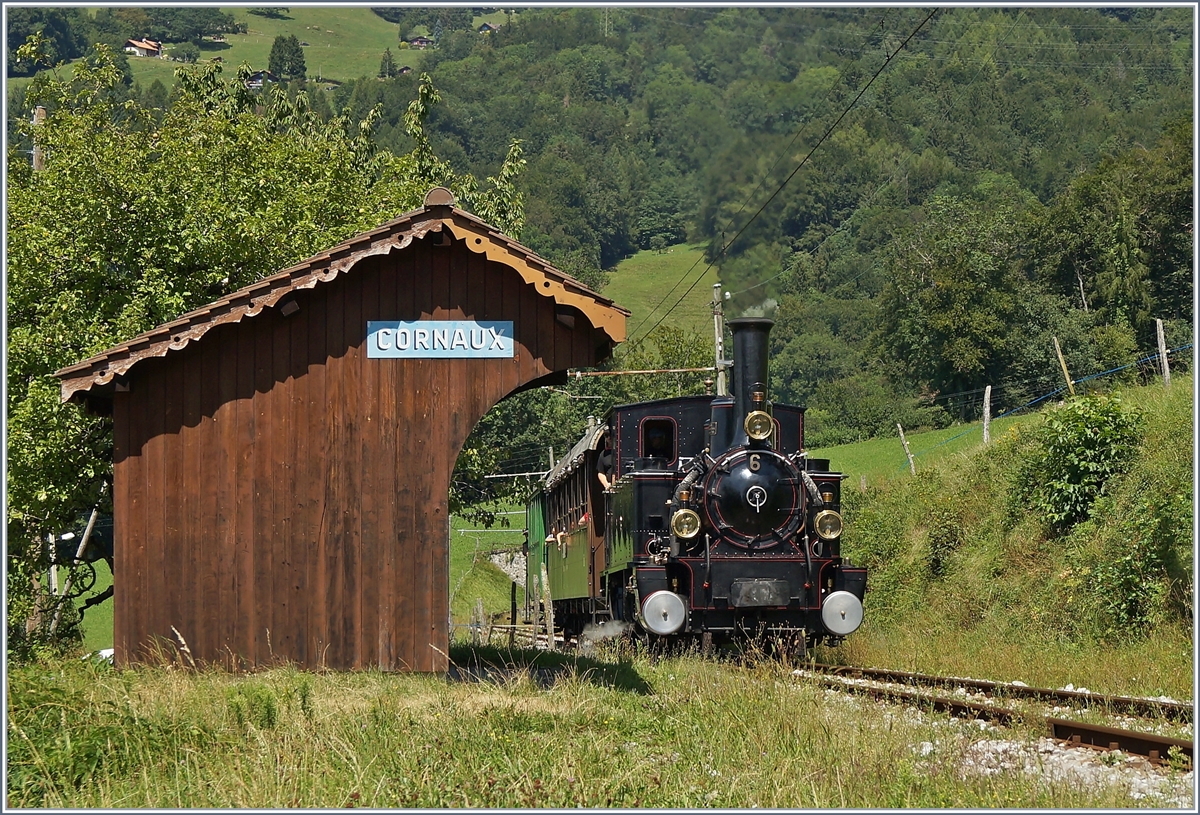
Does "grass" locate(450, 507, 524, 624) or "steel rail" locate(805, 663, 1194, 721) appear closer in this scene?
"steel rail" locate(805, 663, 1194, 721)

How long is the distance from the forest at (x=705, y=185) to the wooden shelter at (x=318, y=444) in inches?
172

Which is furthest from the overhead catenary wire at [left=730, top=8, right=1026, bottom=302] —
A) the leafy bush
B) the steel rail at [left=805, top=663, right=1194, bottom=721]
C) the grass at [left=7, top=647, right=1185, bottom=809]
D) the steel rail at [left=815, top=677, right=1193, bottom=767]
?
the grass at [left=7, top=647, right=1185, bottom=809]

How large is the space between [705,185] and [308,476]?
13915 mm

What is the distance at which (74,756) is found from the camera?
8.08 m

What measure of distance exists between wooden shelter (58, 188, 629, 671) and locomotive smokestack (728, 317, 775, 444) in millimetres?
2800

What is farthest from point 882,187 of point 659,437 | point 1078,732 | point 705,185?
point 1078,732

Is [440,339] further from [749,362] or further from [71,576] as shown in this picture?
[71,576]

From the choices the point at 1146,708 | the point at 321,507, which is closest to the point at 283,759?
the point at 321,507

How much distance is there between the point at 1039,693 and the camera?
11719 millimetres

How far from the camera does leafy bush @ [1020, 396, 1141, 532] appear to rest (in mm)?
18969

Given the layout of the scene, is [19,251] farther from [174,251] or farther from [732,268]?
[732,268]

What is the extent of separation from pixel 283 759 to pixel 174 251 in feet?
37.8

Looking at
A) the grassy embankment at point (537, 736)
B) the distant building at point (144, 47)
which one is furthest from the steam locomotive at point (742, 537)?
the distant building at point (144, 47)

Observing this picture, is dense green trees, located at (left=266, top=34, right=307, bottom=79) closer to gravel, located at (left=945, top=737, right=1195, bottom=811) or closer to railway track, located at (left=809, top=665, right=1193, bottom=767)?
railway track, located at (left=809, top=665, right=1193, bottom=767)
